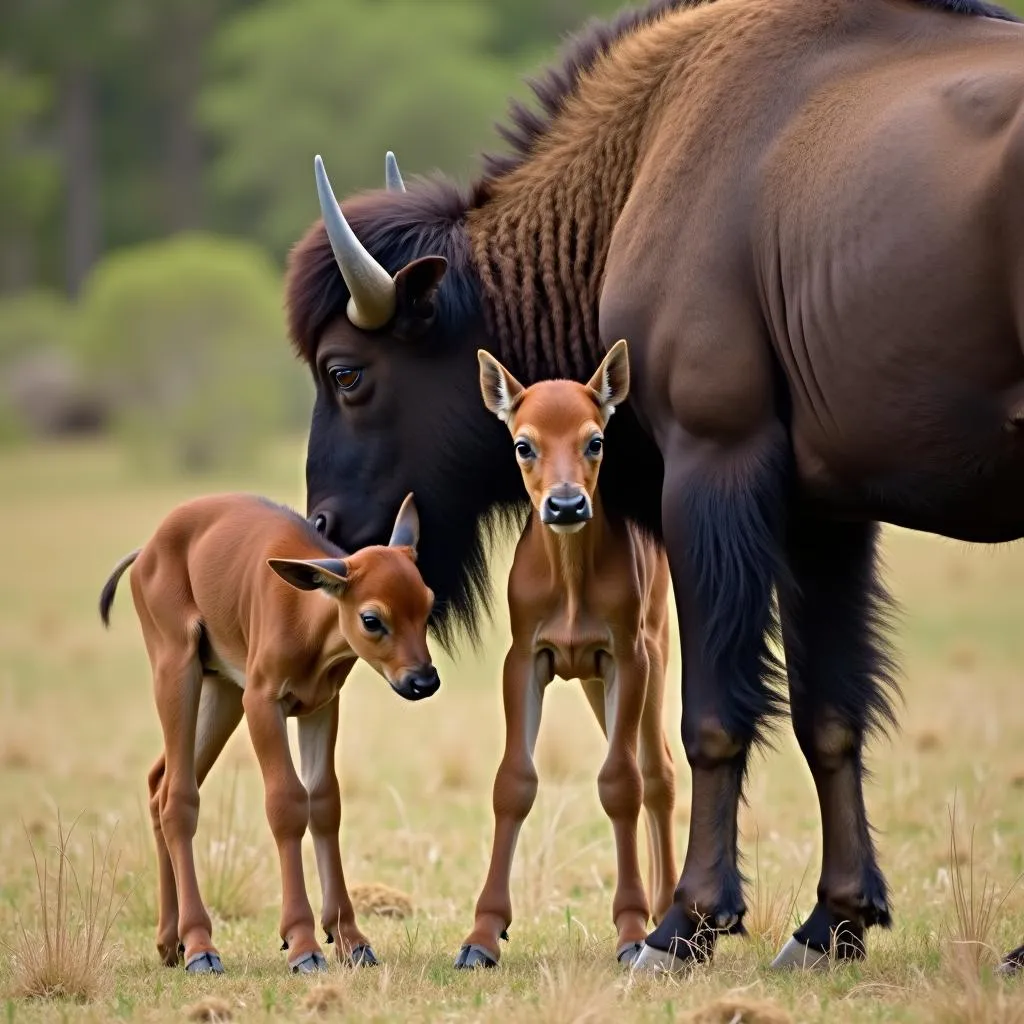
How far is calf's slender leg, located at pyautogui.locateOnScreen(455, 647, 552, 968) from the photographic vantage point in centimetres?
662

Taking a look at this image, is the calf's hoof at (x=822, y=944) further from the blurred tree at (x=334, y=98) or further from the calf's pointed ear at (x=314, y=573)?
the blurred tree at (x=334, y=98)

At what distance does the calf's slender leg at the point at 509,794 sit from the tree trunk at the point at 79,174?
6103 centimetres

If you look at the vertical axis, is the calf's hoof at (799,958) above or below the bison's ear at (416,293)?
Answer: below

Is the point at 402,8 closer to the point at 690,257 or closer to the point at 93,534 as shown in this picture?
the point at 93,534

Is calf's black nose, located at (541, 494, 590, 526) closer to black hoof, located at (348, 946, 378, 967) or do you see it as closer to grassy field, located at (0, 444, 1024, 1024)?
grassy field, located at (0, 444, 1024, 1024)

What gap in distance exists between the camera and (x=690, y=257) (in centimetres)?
653

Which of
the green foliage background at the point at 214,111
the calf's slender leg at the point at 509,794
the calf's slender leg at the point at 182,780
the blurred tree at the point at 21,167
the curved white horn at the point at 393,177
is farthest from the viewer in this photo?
the green foliage background at the point at 214,111

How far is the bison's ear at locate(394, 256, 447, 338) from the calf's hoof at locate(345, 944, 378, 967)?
7.57ft

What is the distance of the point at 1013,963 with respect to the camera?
6156 mm

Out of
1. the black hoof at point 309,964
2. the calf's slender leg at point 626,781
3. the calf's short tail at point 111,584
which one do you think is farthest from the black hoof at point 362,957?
the calf's short tail at point 111,584

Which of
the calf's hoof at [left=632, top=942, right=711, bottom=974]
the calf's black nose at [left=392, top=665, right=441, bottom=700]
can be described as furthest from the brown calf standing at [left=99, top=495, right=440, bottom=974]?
the calf's hoof at [left=632, top=942, right=711, bottom=974]

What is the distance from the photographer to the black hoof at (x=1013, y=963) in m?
6.09

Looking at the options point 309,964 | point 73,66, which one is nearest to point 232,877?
point 309,964

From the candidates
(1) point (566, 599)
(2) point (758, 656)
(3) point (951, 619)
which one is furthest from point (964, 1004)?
(3) point (951, 619)
